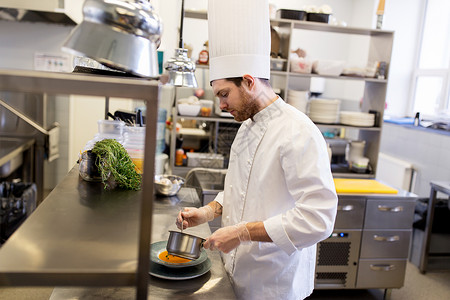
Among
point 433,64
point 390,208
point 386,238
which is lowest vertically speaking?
point 386,238

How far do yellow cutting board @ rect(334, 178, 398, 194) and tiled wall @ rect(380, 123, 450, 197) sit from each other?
3.41 ft

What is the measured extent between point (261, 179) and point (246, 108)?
1.01ft

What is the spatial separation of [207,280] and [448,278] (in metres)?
3.14

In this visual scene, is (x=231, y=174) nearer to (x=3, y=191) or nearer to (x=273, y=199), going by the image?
(x=273, y=199)

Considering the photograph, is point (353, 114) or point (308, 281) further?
point (353, 114)

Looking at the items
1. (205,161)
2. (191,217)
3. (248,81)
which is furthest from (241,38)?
(205,161)

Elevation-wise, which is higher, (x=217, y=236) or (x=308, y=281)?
(x=217, y=236)

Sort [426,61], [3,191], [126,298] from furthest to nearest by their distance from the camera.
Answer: [426,61] → [3,191] → [126,298]

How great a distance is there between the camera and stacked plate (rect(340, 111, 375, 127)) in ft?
12.5

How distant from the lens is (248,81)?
5.64ft

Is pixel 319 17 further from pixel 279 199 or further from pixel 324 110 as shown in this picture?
pixel 279 199

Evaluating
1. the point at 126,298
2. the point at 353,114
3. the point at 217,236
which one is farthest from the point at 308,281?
the point at 353,114

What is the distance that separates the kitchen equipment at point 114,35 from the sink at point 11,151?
3.08 metres

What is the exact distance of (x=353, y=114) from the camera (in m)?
3.83
